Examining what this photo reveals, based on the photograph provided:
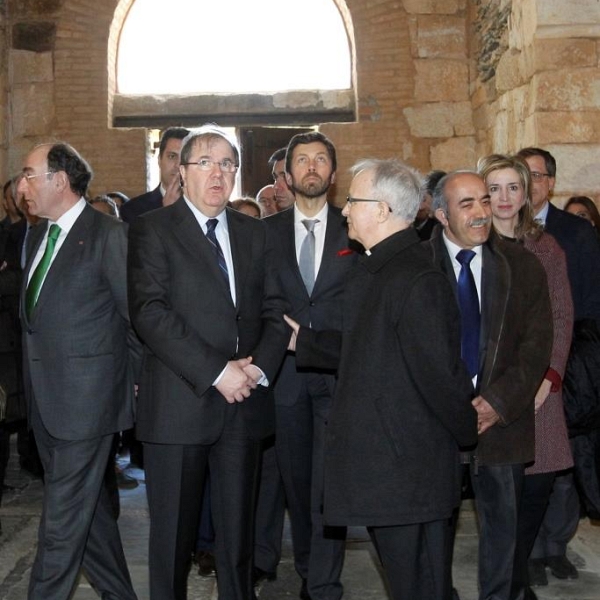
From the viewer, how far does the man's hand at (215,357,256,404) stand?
3.63 metres

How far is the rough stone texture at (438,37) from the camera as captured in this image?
10664 millimetres

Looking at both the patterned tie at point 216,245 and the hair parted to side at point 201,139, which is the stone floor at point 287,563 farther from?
the hair parted to side at point 201,139

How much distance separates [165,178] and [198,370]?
1832 millimetres

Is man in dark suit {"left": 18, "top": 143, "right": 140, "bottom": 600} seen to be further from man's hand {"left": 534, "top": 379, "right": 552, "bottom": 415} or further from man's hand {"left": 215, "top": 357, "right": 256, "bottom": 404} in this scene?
man's hand {"left": 534, "top": 379, "right": 552, "bottom": 415}

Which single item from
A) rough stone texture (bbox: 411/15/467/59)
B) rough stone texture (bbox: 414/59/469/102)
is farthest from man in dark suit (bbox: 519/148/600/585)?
rough stone texture (bbox: 411/15/467/59)

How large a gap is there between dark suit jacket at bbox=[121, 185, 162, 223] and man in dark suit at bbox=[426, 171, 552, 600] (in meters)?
1.84

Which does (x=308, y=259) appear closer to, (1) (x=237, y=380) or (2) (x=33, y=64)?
(1) (x=237, y=380)

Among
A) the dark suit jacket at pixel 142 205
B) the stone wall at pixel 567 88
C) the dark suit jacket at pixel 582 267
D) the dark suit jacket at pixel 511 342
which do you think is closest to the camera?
the dark suit jacket at pixel 511 342

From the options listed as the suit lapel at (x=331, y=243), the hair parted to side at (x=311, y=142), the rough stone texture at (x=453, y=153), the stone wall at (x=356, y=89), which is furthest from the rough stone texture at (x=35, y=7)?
the suit lapel at (x=331, y=243)

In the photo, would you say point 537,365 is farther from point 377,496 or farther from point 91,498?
point 91,498

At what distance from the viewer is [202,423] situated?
366 centimetres

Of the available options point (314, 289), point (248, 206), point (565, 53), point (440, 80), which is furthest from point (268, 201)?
point (440, 80)

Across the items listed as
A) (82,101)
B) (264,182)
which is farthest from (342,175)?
(82,101)

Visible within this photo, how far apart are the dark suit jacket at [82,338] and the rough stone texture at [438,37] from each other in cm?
734
